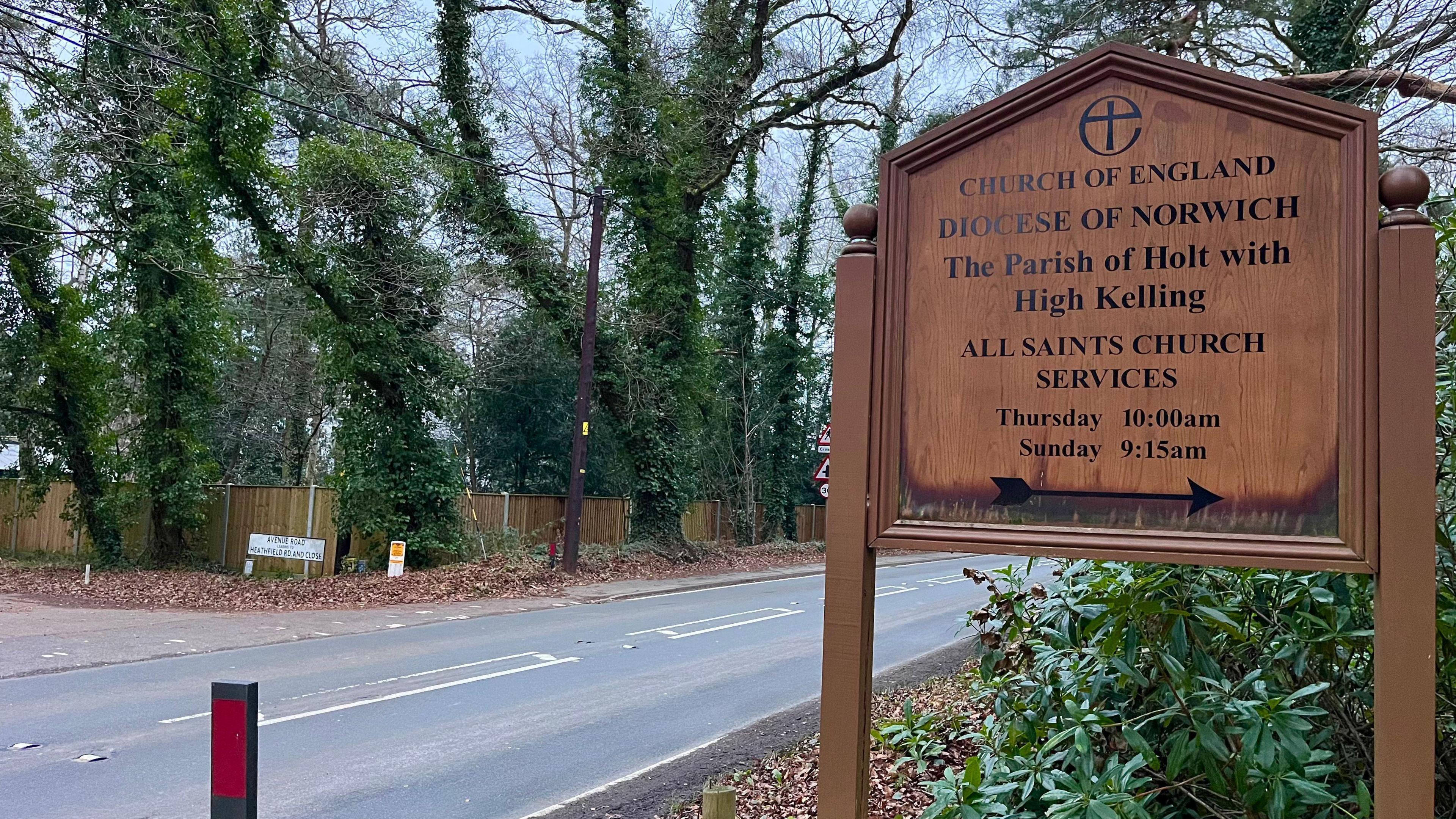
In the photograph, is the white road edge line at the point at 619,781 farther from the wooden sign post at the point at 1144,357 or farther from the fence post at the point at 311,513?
the fence post at the point at 311,513

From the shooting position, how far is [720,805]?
3.56 metres

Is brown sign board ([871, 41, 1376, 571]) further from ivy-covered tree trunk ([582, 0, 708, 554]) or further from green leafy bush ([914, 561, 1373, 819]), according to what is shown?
ivy-covered tree trunk ([582, 0, 708, 554])

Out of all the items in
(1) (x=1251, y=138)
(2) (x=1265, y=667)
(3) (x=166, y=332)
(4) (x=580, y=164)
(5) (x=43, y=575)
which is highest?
(4) (x=580, y=164)

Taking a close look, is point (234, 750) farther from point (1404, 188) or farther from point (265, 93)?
point (265, 93)

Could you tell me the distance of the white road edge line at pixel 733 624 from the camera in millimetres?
13104

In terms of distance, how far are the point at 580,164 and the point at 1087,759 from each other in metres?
21.4

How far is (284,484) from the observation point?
28781 millimetres

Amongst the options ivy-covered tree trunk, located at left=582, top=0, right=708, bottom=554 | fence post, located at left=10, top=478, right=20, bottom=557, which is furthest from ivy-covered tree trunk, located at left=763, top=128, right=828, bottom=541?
fence post, located at left=10, top=478, right=20, bottom=557

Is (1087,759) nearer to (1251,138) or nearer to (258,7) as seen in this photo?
(1251,138)

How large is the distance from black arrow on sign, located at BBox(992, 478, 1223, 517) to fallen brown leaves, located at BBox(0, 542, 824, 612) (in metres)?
14.7

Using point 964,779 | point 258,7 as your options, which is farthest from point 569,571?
point 964,779

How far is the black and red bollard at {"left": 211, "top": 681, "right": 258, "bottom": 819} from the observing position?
3.04 m

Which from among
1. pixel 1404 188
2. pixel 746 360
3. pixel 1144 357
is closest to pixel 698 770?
pixel 1144 357

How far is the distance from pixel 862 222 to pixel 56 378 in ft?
74.7
